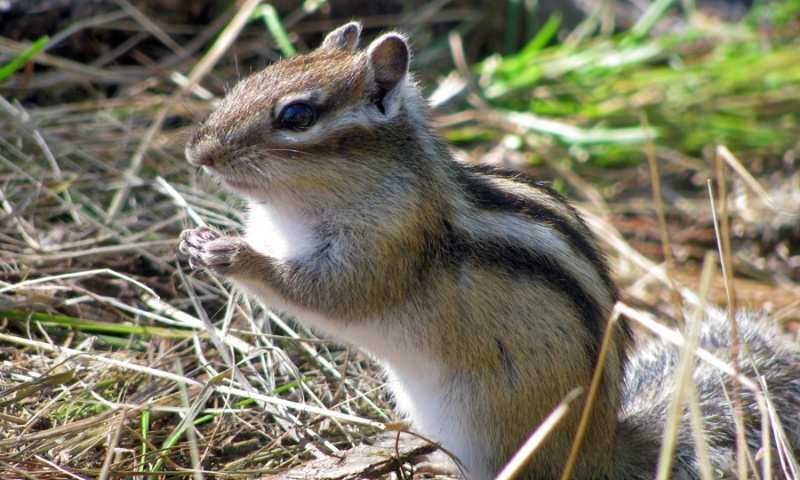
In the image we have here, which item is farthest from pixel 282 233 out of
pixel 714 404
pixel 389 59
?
pixel 714 404

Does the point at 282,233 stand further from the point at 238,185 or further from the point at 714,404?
the point at 714,404

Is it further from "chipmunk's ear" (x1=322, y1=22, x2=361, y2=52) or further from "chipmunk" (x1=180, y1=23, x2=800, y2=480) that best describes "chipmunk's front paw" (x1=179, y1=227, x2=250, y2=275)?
"chipmunk's ear" (x1=322, y1=22, x2=361, y2=52)

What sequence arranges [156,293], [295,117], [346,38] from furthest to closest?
[156,293]
[346,38]
[295,117]

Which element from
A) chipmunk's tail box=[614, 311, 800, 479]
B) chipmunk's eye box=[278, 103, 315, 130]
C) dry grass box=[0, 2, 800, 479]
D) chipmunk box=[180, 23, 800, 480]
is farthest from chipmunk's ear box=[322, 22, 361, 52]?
chipmunk's tail box=[614, 311, 800, 479]

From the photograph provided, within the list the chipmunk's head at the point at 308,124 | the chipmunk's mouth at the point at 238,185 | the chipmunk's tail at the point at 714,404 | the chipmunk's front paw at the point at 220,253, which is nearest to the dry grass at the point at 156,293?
the chipmunk's front paw at the point at 220,253

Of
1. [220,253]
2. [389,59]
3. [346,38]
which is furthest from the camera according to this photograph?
[346,38]

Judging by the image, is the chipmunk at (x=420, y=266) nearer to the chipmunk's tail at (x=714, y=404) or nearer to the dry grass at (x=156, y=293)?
the chipmunk's tail at (x=714, y=404)

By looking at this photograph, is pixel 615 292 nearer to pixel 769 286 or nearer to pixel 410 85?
pixel 410 85
